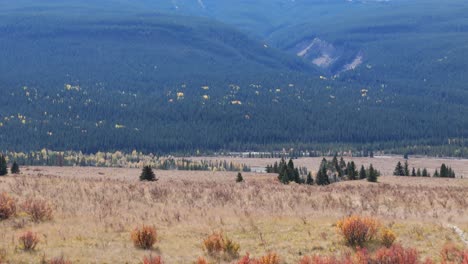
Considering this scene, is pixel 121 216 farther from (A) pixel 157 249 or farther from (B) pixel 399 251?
(B) pixel 399 251

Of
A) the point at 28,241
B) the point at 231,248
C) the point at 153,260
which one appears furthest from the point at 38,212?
the point at 231,248

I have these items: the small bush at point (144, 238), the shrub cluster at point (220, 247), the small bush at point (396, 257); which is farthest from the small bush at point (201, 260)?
the small bush at point (396, 257)

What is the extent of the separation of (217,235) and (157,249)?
6.37 ft

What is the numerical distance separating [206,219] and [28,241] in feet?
23.6

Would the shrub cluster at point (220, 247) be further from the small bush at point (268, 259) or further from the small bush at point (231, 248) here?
the small bush at point (268, 259)

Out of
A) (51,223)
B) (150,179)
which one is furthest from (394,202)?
(150,179)

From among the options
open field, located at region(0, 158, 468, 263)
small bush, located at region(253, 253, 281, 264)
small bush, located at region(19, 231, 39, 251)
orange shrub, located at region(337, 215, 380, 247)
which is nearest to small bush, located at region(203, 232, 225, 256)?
open field, located at region(0, 158, 468, 263)

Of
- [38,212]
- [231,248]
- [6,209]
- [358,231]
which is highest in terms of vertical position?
[6,209]

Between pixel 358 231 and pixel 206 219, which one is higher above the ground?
pixel 206 219

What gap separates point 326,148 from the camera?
19775 centimetres

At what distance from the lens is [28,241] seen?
21625 millimetres

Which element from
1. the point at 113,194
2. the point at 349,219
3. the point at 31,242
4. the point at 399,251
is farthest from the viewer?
the point at 113,194

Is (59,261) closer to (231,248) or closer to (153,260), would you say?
(153,260)

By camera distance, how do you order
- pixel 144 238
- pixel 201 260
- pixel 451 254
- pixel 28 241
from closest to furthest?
pixel 201 260
pixel 28 241
pixel 451 254
pixel 144 238
